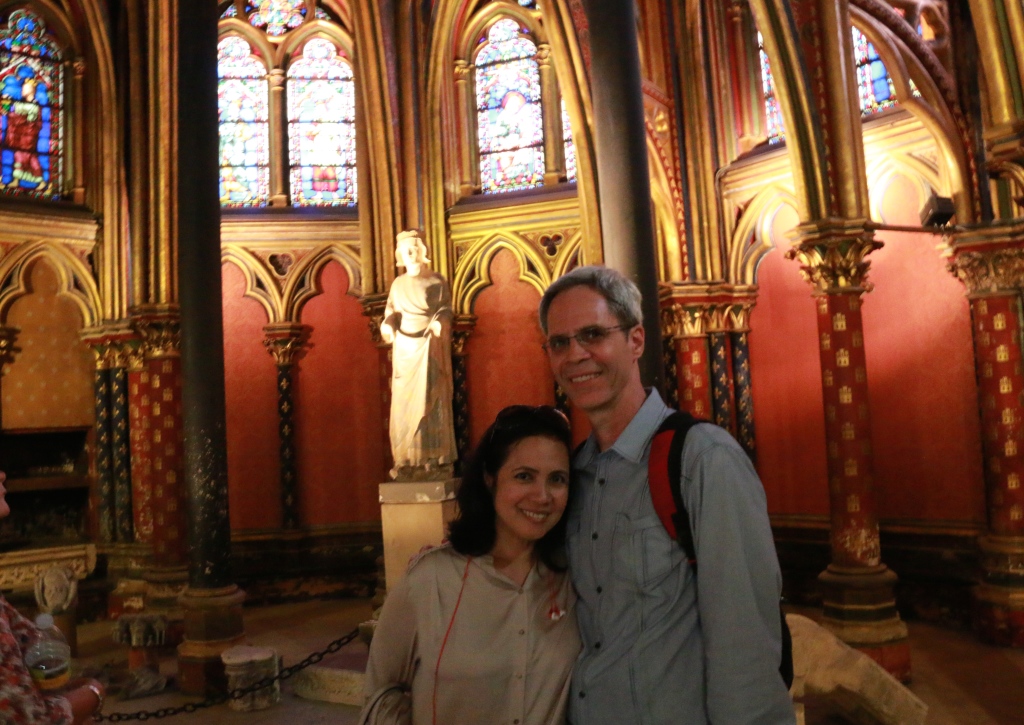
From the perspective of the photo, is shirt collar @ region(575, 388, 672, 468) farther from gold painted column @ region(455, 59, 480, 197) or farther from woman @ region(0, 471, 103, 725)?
gold painted column @ region(455, 59, 480, 197)

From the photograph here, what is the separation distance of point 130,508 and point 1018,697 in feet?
35.9

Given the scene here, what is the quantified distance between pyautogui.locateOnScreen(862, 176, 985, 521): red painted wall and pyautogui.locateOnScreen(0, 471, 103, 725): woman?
10137 mm

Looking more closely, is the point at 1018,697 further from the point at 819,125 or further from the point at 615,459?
the point at 615,459

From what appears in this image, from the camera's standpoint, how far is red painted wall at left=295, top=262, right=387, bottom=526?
14117 millimetres

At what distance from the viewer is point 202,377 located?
8.56 metres

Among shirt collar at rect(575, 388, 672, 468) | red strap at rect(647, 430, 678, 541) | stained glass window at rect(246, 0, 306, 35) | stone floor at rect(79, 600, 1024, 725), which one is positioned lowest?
stone floor at rect(79, 600, 1024, 725)

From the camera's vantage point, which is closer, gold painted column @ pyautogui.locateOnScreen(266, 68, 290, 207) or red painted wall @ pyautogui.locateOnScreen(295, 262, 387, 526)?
red painted wall @ pyautogui.locateOnScreen(295, 262, 387, 526)

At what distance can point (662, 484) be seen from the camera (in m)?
1.87

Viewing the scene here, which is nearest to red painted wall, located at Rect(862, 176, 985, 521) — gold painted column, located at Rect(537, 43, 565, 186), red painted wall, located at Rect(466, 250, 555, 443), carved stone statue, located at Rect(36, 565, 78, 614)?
red painted wall, located at Rect(466, 250, 555, 443)

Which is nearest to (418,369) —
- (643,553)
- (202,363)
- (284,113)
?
(202,363)

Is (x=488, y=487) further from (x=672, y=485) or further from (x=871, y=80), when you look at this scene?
(x=871, y=80)

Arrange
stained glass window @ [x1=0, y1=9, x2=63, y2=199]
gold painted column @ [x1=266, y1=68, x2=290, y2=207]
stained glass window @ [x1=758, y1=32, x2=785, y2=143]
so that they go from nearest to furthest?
stained glass window @ [x1=758, y1=32, x2=785, y2=143]
stained glass window @ [x1=0, y1=9, x2=63, y2=199]
gold painted column @ [x1=266, y1=68, x2=290, y2=207]

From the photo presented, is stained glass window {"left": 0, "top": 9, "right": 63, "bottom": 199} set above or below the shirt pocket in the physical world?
above

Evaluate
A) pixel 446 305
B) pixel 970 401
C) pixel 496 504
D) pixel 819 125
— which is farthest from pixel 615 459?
pixel 970 401
